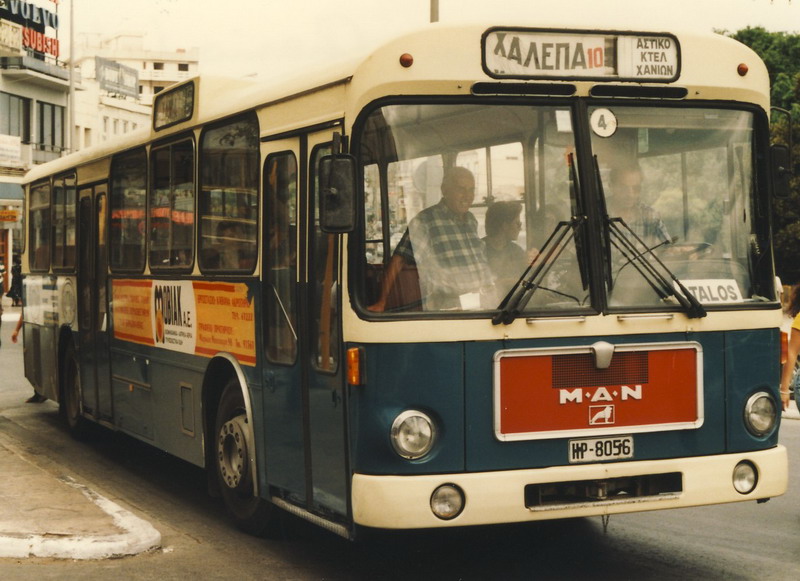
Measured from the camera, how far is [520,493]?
6477 mm

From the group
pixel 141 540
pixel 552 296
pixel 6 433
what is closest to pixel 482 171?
pixel 552 296

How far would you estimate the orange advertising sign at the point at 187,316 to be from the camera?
27.3 feet

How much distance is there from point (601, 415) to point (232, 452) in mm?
2834

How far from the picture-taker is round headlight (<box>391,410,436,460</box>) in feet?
21.1

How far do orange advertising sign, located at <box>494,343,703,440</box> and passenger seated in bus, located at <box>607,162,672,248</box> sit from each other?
0.56 meters

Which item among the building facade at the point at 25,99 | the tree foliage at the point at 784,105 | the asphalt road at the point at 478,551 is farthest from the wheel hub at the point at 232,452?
the building facade at the point at 25,99

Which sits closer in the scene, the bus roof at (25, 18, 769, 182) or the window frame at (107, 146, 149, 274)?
the bus roof at (25, 18, 769, 182)

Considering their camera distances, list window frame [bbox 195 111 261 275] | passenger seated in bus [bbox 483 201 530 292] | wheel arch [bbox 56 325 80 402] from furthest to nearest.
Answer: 1. wheel arch [bbox 56 325 80 402]
2. window frame [bbox 195 111 261 275]
3. passenger seated in bus [bbox 483 201 530 292]

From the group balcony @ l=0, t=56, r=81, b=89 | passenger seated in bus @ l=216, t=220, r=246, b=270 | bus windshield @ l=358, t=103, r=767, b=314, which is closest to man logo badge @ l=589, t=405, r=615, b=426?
bus windshield @ l=358, t=103, r=767, b=314

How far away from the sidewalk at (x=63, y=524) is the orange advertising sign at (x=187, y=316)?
1205mm

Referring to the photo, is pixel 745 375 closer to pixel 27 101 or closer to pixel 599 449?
pixel 599 449

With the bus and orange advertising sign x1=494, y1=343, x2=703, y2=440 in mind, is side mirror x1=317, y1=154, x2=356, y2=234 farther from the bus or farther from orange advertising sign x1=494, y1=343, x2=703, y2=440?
orange advertising sign x1=494, y1=343, x2=703, y2=440

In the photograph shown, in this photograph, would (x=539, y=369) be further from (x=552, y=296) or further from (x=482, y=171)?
(x=482, y=171)

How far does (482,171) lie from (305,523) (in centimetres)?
316
